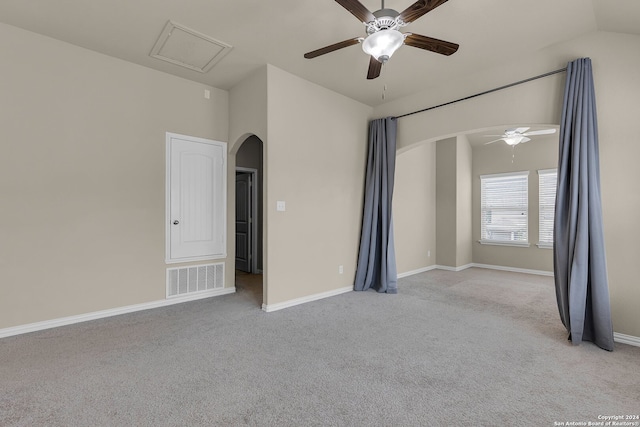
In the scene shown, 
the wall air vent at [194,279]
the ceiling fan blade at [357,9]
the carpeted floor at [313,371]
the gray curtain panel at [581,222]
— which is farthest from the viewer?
the wall air vent at [194,279]

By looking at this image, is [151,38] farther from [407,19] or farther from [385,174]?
[385,174]

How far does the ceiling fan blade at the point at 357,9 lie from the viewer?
186 cm

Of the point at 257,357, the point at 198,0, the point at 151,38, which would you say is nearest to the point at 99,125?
the point at 151,38

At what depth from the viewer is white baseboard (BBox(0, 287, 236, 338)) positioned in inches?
112

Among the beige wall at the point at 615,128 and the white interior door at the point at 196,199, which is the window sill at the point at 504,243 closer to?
the beige wall at the point at 615,128

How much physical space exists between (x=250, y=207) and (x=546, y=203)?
19.1ft

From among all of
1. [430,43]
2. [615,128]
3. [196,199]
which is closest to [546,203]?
[615,128]

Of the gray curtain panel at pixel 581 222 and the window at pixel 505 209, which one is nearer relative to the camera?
the gray curtain panel at pixel 581 222

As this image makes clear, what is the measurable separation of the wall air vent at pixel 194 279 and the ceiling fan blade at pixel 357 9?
3425 mm

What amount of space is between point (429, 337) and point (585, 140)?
2283 millimetres

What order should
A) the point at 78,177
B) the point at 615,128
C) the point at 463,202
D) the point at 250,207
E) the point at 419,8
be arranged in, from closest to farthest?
the point at 419,8 < the point at 615,128 < the point at 78,177 < the point at 250,207 < the point at 463,202

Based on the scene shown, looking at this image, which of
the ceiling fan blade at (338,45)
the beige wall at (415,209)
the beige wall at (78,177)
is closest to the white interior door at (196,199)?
the beige wall at (78,177)

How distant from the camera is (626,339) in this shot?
2668 millimetres

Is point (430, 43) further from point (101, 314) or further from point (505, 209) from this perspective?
point (505, 209)
